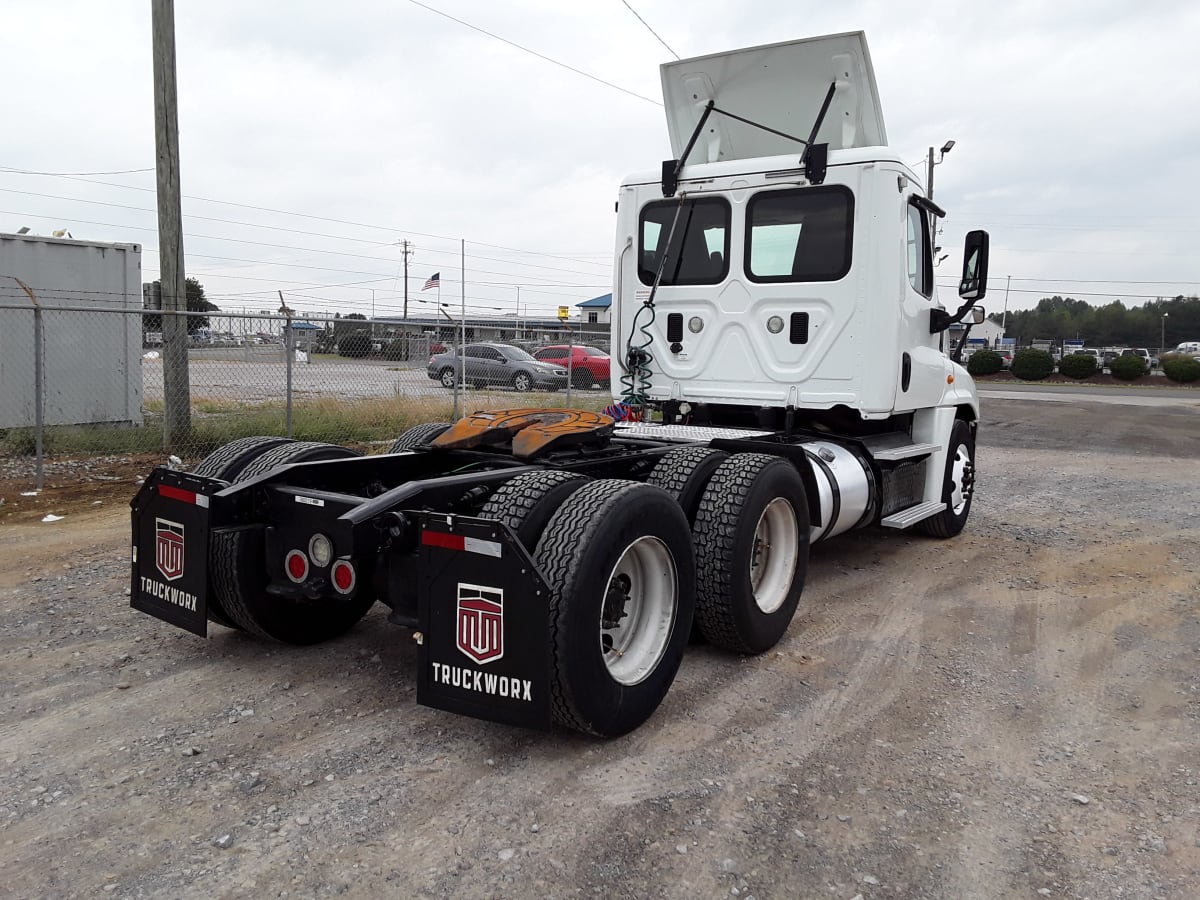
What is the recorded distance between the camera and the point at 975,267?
21.6ft

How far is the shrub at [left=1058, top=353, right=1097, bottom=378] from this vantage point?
39.4m

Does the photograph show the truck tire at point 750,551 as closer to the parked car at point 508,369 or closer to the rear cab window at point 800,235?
the rear cab window at point 800,235

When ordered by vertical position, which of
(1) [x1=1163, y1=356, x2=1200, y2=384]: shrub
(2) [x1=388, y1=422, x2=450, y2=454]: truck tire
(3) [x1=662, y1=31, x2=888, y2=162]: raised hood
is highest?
(3) [x1=662, y1=31, x2=888, y2=162]: raised hood

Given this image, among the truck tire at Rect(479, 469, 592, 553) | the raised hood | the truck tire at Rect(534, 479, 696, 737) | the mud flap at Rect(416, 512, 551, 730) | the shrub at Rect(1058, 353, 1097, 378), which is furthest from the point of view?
the shrub at Rect(1058, 353, 1097, 378)

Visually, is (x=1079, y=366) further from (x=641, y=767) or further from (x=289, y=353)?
(x=641, y=767)

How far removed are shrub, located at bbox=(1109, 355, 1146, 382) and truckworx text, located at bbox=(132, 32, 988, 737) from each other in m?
37.2

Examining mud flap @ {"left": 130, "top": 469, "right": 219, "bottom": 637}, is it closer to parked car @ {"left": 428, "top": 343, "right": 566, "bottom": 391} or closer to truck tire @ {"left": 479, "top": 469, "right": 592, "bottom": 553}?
truck tire @ {"left": 479, "top": 469, "right": 592, "bottom": 553}

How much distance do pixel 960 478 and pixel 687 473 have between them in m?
3.96

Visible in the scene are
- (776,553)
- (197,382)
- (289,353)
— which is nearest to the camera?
(776,553)

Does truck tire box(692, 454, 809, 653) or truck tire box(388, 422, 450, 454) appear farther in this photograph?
truck tire box(388, 422, 450, 454)

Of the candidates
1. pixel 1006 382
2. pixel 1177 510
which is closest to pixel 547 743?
pixel 1177 510

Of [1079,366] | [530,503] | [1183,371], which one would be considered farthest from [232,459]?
[1079,366]

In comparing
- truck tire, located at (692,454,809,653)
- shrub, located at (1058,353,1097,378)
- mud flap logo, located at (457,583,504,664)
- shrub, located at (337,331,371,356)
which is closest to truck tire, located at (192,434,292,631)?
mud flap logo, located at (457,583,504,664)

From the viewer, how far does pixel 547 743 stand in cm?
342
